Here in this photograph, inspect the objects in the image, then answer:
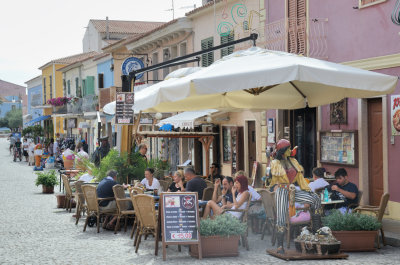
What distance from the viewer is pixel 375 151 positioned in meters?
13.9

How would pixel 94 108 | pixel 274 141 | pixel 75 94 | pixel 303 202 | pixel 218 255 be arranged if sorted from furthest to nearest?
pixel 75 94
pixel 94 108
pixel 274 141
pixel 303 202
pixel 218 255

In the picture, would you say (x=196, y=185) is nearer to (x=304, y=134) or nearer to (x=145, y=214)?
(x=145, y=214)

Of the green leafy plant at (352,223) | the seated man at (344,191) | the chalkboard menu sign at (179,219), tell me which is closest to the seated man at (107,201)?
the chalkboard menu sign at (179,219)

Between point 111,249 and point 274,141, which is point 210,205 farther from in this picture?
point 274,141

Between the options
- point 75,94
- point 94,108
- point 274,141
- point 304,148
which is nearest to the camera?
point 304,148

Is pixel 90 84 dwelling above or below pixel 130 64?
above

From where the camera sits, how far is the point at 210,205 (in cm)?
1117

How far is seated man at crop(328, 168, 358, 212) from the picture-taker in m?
11.6

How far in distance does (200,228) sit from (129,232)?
137 inches

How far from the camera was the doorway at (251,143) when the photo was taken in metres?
20.9

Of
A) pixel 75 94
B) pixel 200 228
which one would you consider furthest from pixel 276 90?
pixel 75 94

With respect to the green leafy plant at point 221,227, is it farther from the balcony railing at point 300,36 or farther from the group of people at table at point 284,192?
the balcony railing at point 300,36

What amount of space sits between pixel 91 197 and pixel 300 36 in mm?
6524

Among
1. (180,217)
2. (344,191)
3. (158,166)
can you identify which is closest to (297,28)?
(158,166)
